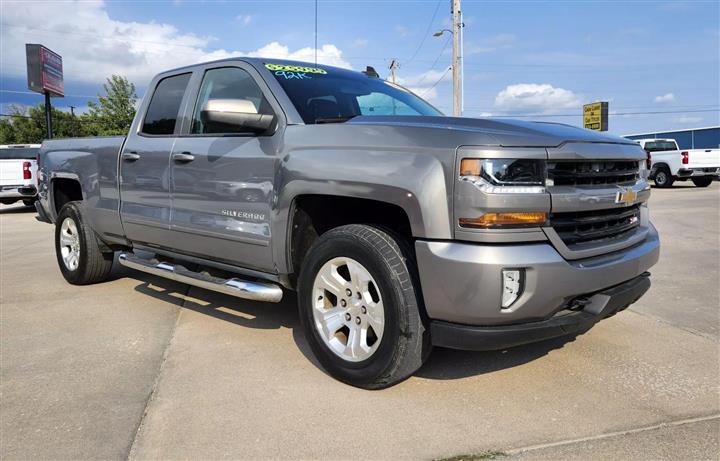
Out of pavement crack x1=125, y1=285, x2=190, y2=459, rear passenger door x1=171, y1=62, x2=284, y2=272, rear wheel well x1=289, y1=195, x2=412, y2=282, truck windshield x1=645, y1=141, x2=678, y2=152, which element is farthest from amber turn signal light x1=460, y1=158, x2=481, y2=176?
truck windshield x1=645, y1=141, x2=678, y2=152

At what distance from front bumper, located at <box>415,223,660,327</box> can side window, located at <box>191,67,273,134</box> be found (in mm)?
1682

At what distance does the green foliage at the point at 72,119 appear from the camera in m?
49.3

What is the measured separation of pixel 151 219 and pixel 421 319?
105 inches

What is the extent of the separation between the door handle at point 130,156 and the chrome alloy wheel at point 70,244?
50.2 inches

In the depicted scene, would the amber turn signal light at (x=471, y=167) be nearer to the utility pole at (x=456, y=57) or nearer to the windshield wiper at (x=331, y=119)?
the windshield wiper at (x=331, y=119)

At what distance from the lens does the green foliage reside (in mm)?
49312

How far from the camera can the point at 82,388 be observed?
3244 mm

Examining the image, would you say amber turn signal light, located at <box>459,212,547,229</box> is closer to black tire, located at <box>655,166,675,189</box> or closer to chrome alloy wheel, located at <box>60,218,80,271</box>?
chrome alloy wheel, located at <box>60,218,80,271</box>

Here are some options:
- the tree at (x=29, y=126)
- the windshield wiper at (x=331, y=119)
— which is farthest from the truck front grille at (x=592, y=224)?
the tree at (x=29, y=126)

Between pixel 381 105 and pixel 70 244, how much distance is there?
12.3 ft

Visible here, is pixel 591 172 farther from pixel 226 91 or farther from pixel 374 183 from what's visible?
pixel 226 91

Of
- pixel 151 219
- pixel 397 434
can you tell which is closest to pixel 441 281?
pixel 397 434

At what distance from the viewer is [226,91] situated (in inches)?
164

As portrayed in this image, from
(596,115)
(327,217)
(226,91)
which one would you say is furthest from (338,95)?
(596,115)
